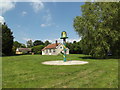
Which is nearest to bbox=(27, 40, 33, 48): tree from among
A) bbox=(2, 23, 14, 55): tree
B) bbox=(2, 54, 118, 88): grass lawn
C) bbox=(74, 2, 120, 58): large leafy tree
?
bbox=(2, 23, 14, 55): tree

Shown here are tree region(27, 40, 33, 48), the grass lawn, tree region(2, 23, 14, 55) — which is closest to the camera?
the grass lawn

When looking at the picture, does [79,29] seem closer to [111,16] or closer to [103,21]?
[103,21]

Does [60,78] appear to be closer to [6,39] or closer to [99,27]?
[99,27]

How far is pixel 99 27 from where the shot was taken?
19219 millimetres

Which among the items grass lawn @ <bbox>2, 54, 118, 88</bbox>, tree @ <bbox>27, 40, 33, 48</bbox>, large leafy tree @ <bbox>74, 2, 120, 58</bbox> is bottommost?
grass lawn @ <bbox>2, 54, 118, 88</bbox>

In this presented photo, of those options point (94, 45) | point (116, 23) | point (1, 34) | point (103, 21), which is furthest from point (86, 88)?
point (1, 34)

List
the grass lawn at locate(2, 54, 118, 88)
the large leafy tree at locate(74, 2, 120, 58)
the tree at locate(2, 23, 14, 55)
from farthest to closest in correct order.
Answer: the tree at locate(2, 23, 14, 55), the large leafy tree at locate(74, 2, 120, 58), the grass lawn at locate(2, 54, 118, 88)

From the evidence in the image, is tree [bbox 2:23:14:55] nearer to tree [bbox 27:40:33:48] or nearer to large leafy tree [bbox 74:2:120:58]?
large leafy tree [bbox 74:2:120:58]

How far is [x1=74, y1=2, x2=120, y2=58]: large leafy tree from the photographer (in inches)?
733

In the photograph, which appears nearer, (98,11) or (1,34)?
(98,11)

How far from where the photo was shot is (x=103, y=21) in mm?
19422

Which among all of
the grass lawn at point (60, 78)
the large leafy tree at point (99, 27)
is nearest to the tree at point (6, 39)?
the large leafy tree at point (99, 27)

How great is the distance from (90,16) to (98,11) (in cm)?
194

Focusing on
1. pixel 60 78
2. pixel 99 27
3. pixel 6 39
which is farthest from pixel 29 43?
pixel 60 78
